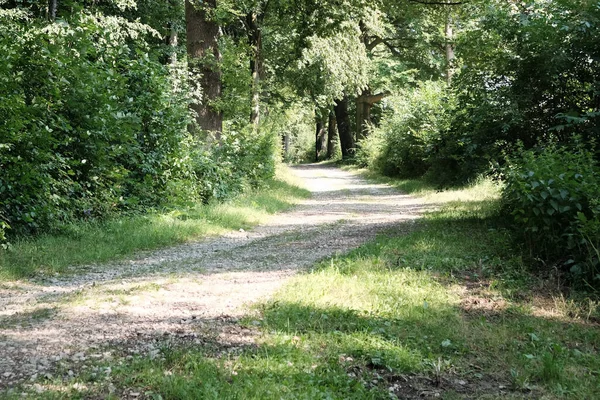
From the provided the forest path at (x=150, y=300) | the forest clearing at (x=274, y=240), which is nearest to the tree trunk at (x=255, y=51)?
the forest clearing at (x=274, y=240)

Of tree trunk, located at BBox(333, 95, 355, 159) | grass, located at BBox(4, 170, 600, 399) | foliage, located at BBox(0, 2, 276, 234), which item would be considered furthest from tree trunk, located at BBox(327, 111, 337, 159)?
grass, located at BBox(4, 170, 600, 399)

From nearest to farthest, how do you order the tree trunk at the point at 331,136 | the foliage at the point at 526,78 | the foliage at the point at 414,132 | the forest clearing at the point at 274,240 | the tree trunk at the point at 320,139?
the forest clearing at the point at 274,240 → the foliage at the point at 526,78 → the foliage at the point at 414,132 → the tree trunk at the point at 331,136 → the tree trunk at the point at 320,139

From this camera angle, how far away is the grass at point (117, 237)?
7.39 m

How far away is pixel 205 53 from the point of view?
49.1 ft

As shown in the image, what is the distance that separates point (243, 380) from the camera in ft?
12.8

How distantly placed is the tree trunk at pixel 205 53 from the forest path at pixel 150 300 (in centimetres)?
584

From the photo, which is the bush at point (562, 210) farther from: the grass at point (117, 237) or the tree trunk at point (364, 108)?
the tree trunk at point (364, 108)

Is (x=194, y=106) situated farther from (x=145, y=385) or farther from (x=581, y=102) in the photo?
(x=145, y=385)

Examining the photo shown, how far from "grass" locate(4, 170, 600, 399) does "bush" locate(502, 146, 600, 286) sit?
0.46m

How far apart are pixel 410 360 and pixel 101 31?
9.46m

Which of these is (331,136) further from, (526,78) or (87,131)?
(87,131)

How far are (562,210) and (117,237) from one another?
688 centimetres

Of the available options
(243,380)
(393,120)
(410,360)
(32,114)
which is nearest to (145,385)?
(243,380)

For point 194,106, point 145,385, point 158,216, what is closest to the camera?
point 145,385
